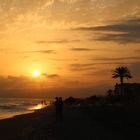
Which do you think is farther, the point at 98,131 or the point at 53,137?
the point at 98,131

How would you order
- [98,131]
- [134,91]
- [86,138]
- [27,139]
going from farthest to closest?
1. [134,91]
2. [98,131]
3. [27,139]
4. [86,138]

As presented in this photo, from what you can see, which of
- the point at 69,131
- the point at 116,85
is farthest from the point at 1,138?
the point at 116,85

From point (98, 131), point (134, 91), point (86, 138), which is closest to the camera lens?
point (86, 138)

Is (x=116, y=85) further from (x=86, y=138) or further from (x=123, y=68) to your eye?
(x=86, y=138)

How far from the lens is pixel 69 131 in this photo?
898 inches

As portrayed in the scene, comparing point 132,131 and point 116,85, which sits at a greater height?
point 116,85

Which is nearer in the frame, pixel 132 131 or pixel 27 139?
pixel 27 139

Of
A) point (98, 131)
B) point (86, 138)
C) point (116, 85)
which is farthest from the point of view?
point (116, 85)

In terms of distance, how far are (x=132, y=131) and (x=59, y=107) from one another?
31.1ft

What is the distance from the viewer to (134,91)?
89.9 metres

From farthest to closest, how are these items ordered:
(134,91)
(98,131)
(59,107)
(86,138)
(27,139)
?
(134,91) < (59,107) < (98,131) < (27,139) < (86,138)

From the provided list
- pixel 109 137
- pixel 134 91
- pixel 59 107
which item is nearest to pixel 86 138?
pixel 109 137

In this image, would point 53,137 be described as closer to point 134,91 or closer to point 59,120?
point 59,120

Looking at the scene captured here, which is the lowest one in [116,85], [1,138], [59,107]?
[1,138]
